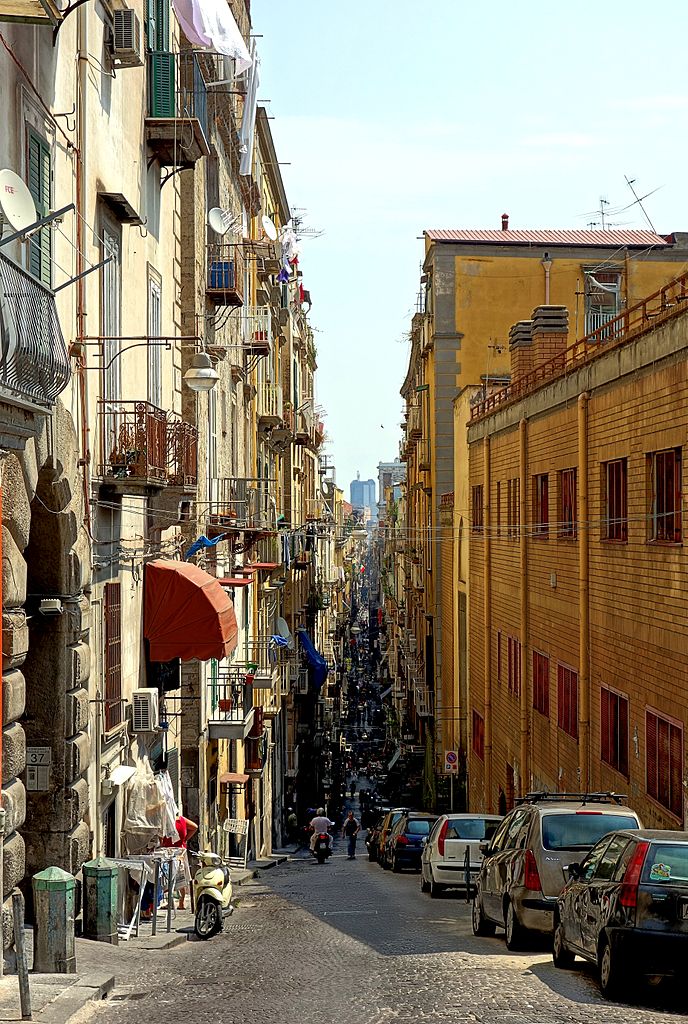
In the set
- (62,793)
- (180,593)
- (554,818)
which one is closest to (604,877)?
(554,818)

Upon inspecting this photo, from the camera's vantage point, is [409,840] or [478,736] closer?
[409,840]

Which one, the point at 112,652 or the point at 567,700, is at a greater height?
the point at 112,652

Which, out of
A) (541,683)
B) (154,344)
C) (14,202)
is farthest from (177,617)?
(14,202)

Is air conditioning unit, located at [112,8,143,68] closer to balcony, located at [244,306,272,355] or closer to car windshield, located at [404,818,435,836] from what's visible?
balcony, located at [244,306,272,355]

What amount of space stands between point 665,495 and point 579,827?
5.06 metres

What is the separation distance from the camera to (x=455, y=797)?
4091cm

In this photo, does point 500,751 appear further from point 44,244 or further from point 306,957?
point 44,244

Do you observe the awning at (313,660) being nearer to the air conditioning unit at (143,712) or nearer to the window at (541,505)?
the window at (541,505)

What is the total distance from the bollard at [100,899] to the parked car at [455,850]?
9.22m

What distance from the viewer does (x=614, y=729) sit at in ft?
64.1

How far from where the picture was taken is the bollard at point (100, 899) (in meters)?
13.0

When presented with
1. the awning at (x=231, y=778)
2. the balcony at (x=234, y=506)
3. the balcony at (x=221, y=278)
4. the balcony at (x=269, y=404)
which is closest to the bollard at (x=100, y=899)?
the balcony at (x=234, y=506)

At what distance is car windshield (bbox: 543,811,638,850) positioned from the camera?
13617 mm

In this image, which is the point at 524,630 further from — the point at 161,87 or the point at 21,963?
the point at 21,963
